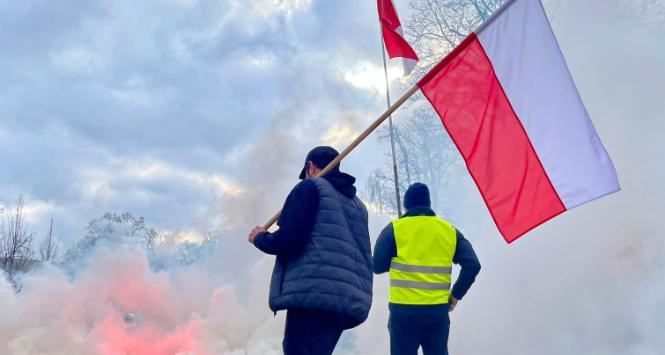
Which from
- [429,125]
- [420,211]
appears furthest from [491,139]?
[429,125]

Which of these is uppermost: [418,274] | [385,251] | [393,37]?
[393,37]

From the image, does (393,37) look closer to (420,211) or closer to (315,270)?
(420,211)

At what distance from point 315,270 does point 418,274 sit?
4.96 ft

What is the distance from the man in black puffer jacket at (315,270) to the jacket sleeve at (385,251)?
1.19 m

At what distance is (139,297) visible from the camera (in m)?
6.88

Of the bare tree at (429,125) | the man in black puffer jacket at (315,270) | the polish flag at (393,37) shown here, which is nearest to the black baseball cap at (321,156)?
the man in black puffer jacket at (315,270)

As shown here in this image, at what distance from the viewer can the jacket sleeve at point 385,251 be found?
13.1 feet

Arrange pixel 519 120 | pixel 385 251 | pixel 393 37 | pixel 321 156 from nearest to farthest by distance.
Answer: pixel 321 156 < pixel 519 120 < pixel 385 251 < pixel 393 37

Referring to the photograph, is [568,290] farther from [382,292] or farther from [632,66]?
[632,66]

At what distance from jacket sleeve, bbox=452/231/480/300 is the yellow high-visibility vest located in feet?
0.48

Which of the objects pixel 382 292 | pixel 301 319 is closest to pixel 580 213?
pixel 382 292

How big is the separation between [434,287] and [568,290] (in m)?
3.08

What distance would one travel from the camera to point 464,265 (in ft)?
13.7

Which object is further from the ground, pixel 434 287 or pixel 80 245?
pixel 80 245
